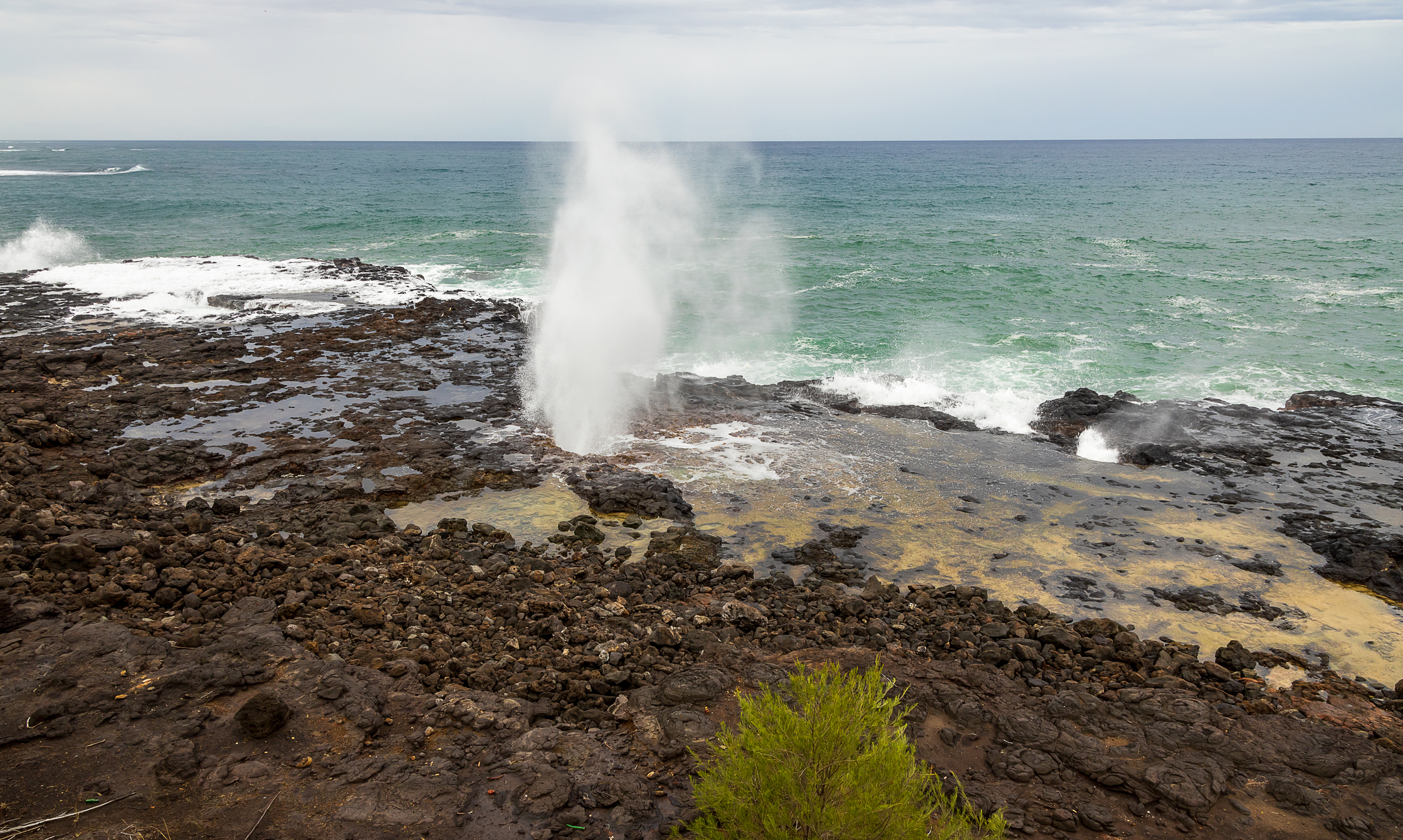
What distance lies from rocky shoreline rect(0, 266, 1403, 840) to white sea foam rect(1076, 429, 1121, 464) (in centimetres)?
62

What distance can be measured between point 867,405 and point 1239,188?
270 ft

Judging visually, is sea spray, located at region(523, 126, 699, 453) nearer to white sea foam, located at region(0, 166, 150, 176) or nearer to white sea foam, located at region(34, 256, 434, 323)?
white sea foam, located at region(34, 256, 434, 323)

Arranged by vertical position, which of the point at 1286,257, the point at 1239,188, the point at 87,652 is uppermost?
the point at 1239,188

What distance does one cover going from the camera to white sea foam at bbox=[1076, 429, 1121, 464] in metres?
16.8

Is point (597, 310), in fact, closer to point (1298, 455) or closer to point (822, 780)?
point (1298, 455)

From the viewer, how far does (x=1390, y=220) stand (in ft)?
170

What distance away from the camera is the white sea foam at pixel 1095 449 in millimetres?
16812

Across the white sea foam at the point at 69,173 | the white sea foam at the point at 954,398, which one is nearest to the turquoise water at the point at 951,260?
the white sea foam at the point at 954,398

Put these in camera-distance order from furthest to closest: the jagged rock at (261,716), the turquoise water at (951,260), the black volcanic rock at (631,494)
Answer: the turquoise water at (951,260) < the black volcanic rock at (631,494) < the jagged rock at (261,716)

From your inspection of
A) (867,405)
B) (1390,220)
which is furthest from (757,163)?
(867,405)

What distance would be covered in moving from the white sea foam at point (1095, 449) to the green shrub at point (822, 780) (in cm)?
1395

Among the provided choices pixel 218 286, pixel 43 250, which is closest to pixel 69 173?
pixel 43 250

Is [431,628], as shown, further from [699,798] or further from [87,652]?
[699,798]

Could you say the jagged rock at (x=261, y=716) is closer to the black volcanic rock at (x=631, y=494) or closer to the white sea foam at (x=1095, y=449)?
the black volcanic rock at (x=631, y=494)
